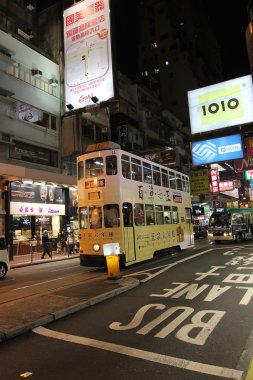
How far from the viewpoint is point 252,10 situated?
24.4m

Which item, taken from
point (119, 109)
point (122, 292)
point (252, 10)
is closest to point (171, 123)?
point (119, 109)

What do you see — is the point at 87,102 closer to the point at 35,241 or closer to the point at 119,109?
the point at 35,241

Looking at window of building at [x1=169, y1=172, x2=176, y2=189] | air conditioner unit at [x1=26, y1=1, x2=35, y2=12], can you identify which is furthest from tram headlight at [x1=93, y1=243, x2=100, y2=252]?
air conditioner unit at [x1=26, y1=1, x2=35, y2=12]

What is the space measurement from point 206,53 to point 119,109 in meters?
78.0

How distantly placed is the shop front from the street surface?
14791 mm

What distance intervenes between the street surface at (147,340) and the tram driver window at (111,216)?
427cm

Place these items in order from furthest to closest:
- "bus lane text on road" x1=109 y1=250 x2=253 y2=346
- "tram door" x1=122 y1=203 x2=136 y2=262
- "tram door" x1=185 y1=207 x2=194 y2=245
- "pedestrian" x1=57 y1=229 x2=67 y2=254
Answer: "pedestrian" x1=57 y1=229 x2=67 y2=254 < "tram door" x1=185 y1=207 x2=194 y2=245 < "tram door" x1=122 y1=203 x2=136 y2=262 < "bus lane text on road" x1=109 y1=250 x2=253 y2=346

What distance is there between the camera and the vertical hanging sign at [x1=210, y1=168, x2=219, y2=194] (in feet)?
127

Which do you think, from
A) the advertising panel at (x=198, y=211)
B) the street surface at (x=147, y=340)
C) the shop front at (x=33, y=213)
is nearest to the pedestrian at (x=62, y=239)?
the shop front at (x=33, y=213)

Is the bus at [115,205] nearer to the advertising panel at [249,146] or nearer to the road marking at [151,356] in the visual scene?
the road marking at [151,356]

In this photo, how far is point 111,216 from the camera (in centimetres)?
1333

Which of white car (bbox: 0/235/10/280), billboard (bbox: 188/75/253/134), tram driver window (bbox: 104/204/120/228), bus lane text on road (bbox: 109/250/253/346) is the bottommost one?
bus lane text on road (bbox: 109/250/253/346)

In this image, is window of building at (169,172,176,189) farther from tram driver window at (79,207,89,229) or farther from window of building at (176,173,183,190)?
tram driver window at (79,207,89,229)

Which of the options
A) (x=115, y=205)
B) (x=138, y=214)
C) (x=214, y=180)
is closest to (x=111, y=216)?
(x=115, y=205)
